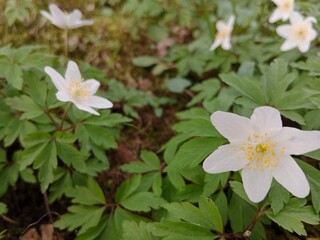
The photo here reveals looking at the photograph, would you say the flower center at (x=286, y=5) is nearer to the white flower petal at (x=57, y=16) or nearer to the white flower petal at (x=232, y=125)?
the white flower petal at (x=232, y=125)

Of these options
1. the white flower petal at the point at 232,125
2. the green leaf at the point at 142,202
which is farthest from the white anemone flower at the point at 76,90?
the white flower petal at the point at 232,125

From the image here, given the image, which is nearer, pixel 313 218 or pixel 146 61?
pixel 313 218

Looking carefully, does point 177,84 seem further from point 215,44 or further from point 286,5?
point 286,5

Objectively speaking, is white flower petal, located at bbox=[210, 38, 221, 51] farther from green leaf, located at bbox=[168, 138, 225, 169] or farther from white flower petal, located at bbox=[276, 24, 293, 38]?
green leaf, located at bbox=[168, 138, 225, 169]

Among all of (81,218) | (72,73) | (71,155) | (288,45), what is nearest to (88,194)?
(81,218)

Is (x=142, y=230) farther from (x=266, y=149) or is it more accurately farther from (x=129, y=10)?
(x=129, y=10)

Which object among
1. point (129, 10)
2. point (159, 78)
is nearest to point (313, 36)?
point (159, 78)
